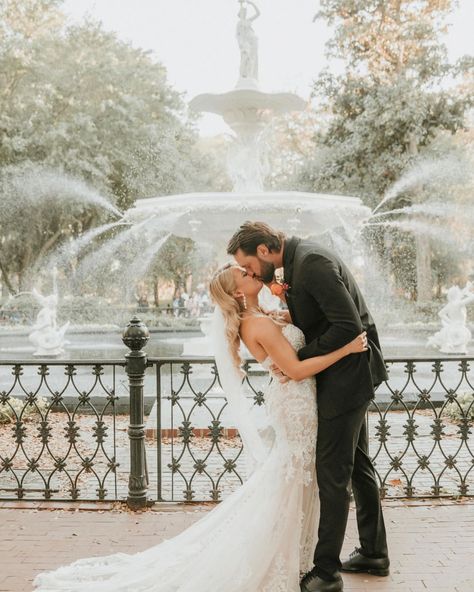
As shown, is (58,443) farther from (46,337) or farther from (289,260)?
(46,337)

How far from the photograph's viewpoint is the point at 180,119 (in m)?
36.1

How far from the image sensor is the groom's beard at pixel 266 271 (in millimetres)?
3852

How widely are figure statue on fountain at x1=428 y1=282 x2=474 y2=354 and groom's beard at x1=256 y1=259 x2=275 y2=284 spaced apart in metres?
12.9

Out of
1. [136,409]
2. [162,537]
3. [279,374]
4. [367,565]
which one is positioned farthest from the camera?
[136,409]

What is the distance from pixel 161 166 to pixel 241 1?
19867 millimetres

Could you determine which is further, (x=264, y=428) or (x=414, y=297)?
(x=414, y=297)

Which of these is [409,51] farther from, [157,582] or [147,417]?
[157,582]

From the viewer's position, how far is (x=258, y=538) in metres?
3.80

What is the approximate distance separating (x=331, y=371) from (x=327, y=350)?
0.20 m

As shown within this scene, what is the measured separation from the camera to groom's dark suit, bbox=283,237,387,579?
367cm

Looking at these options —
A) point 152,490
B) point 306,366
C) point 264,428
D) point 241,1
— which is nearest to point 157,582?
point 264,428

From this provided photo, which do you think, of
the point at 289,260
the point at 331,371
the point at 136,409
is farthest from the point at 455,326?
the point at 289,260

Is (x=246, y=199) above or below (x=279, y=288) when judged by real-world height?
above

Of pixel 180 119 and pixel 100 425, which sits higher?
pixel 180 119
